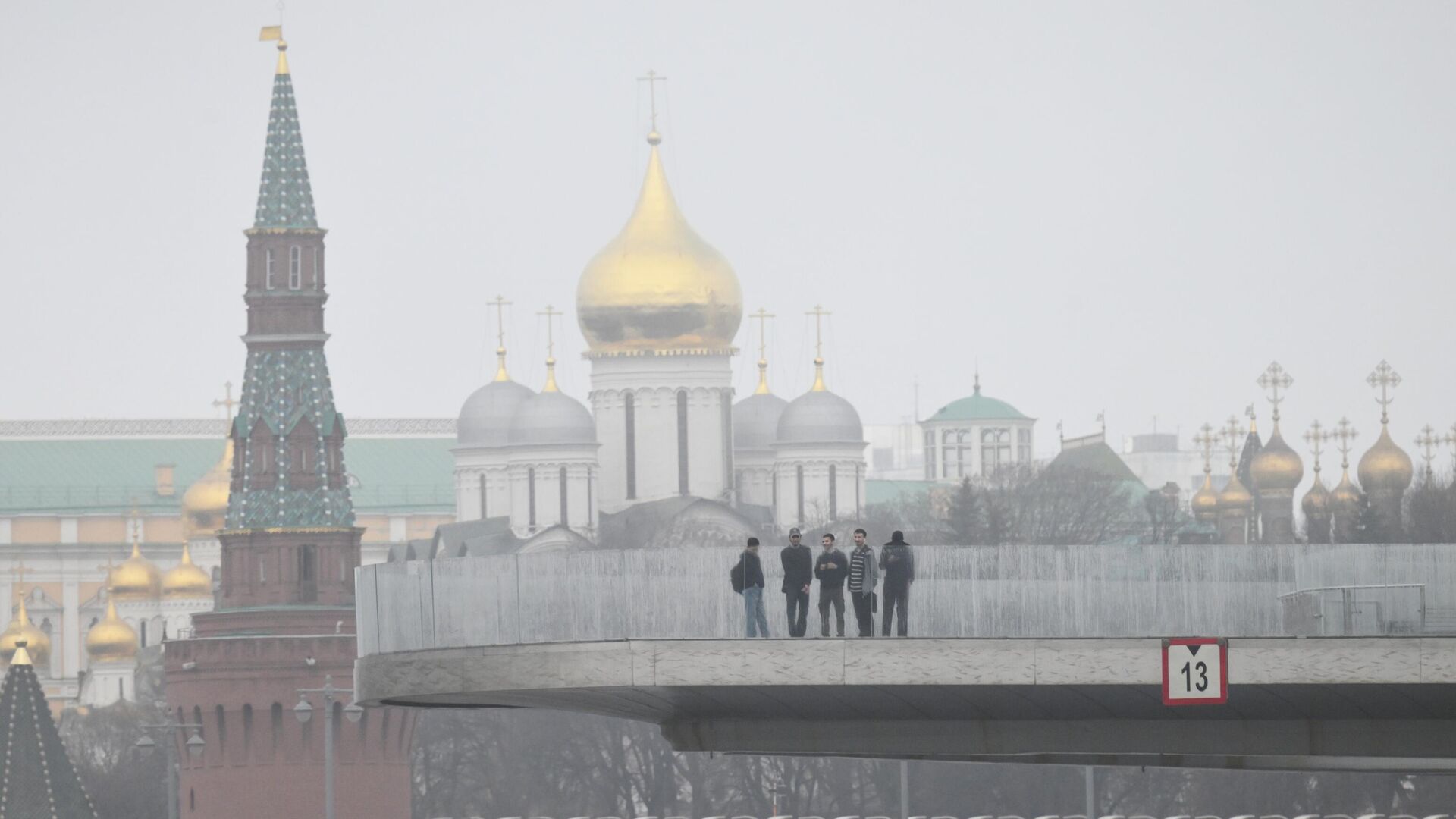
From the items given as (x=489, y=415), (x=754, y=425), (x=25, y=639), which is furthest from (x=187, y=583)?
(x=754, y=425)

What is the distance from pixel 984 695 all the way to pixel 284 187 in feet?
176

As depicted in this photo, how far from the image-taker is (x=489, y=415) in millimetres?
137250

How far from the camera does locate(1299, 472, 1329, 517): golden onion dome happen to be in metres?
121

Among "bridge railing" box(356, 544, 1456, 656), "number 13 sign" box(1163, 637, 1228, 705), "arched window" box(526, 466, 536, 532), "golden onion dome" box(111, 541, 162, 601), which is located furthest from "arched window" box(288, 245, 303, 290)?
"golden onion dome" box(111, 541, 162, 601)

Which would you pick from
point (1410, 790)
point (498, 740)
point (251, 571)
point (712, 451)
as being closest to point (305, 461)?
point (251, 571)

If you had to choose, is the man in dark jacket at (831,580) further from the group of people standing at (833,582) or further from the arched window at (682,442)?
the arched window at (682,442)

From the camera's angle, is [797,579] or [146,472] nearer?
[797,579]

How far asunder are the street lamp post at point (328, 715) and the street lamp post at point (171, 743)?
1.86 metres

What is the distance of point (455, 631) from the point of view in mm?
37125

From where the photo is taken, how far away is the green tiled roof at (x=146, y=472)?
6850 inches

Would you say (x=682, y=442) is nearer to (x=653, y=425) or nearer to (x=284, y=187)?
(x=653, y=425)

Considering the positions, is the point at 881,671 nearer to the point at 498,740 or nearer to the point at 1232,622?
the point at 1232,622

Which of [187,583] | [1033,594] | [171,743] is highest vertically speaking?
[187,583]

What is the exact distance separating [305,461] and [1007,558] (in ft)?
171
